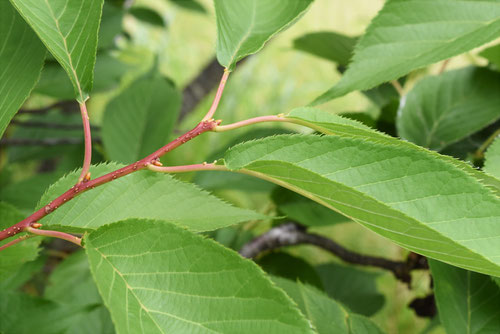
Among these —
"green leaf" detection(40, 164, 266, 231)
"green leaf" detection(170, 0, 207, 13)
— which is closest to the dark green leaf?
"green leaf" detection(40, 164, 266, 231)

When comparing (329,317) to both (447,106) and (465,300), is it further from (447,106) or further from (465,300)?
(447,106)

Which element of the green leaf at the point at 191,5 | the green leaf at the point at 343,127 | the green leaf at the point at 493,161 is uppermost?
the green leaf at the point at 191,5

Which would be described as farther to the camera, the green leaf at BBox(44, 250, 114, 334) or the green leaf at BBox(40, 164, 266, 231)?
the green leaf at BBox(44, 250, 114, 334)

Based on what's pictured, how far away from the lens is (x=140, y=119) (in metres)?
0.95

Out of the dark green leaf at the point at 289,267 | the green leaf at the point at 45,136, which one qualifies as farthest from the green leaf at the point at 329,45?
the green leaf at the point at 45,136

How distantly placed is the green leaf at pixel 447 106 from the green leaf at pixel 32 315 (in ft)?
1.66

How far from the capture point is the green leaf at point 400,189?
0.33 m

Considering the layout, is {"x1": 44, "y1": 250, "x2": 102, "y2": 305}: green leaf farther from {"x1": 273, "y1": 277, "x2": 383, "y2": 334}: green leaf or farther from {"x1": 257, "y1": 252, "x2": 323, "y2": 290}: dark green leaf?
{"x1": 273, "y1": 277, "x2": 383, "y2": 334}: green leaf

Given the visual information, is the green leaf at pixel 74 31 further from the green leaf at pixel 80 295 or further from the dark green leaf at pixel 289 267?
the dark green leaf at pixel 289 267

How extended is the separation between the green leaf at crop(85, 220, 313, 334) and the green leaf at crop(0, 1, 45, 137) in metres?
0.21

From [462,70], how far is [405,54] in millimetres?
205

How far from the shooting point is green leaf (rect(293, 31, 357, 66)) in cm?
72

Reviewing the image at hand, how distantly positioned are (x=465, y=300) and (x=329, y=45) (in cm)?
42

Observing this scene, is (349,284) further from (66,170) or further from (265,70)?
(265,70)
